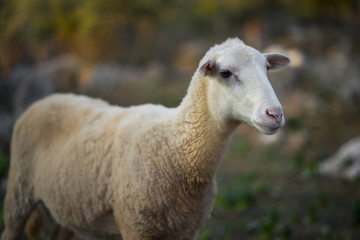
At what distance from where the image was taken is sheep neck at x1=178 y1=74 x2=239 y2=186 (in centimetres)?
244

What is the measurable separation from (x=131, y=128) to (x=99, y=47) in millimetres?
11075

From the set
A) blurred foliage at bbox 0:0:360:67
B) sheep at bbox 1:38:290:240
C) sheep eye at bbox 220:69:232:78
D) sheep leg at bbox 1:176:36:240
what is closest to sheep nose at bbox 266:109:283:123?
sheep at bbox 1:38:290:240

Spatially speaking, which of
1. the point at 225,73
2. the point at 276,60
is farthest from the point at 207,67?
the point at 276,60

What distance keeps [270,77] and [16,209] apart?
7.24 m

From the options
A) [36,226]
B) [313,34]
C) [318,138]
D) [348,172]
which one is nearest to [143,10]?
[313,34]

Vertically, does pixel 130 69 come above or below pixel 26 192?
above

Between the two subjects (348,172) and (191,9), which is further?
(191,9)

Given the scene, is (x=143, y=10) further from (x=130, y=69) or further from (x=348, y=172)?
(x=348, y=172)

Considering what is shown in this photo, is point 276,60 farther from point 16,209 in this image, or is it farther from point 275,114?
point 16,209

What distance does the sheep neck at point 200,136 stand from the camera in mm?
2441

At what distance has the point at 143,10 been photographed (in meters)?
13.5

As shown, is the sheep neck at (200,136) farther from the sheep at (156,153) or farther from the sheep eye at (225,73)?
the sheep eye at (225,73)

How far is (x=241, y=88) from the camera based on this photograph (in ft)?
7.30

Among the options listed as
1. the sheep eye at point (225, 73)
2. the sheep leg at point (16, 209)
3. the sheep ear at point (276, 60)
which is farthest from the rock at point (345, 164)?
the sheep leg at point (16, 209)
